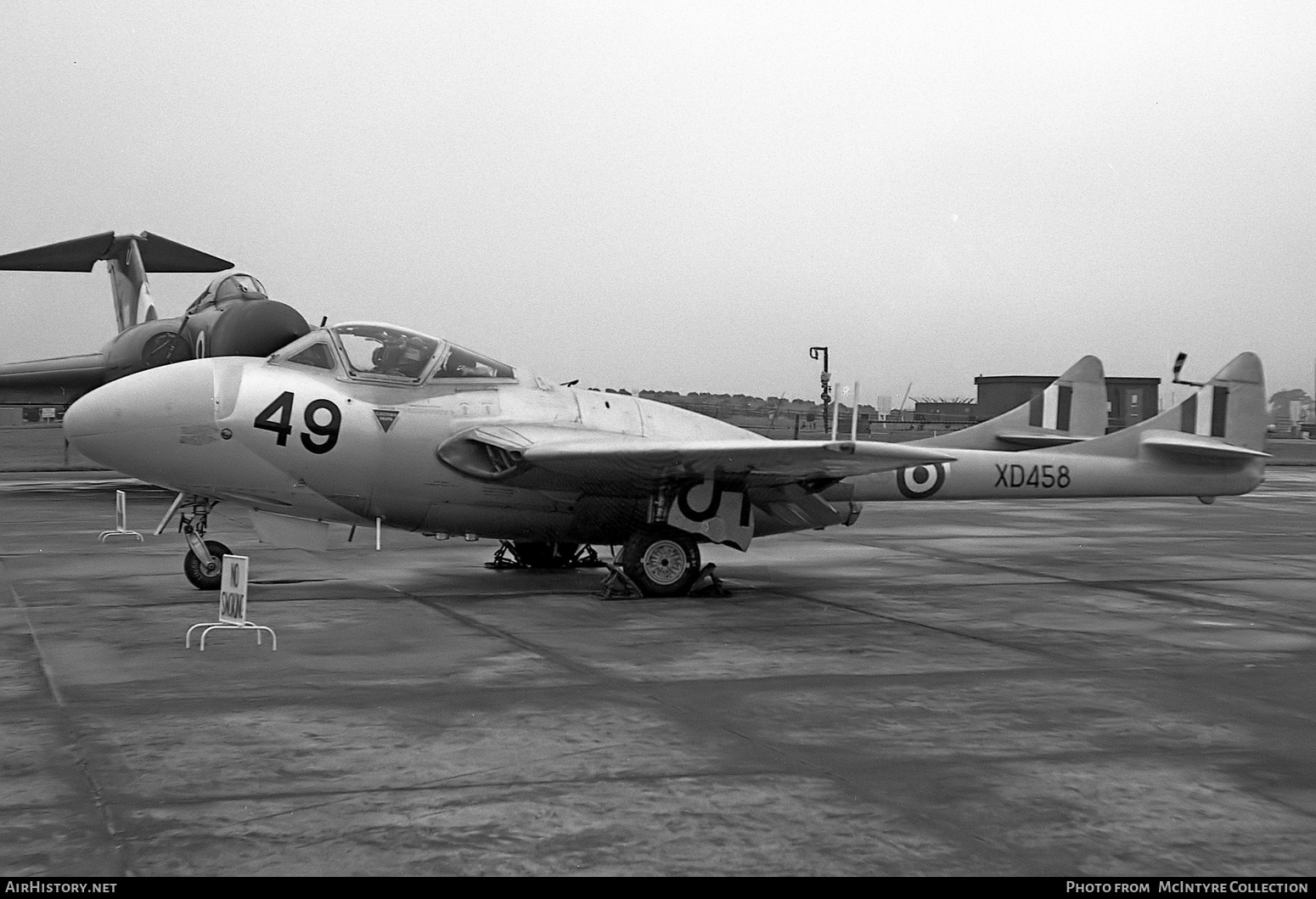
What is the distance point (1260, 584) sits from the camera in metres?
13.7

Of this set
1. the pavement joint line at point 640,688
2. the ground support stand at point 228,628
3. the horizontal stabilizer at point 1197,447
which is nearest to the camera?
the pavement joint line at point 640,688

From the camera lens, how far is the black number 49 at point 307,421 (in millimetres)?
11844

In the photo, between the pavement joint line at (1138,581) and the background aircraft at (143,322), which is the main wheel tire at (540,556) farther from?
the background aircraft at (143,322)

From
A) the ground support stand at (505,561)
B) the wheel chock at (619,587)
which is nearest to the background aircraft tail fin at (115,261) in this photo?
the ground support stand at (505,561)

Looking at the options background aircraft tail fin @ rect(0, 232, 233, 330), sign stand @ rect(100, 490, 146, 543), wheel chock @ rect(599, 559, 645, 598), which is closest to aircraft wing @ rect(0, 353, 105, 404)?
background aircraft tail fin @ rect(0, 232, 233, 330)

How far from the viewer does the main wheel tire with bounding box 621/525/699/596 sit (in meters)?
12.4

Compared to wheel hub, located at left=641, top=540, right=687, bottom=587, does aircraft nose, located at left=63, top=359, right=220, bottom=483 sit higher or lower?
higher

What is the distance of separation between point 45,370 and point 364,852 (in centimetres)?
2937

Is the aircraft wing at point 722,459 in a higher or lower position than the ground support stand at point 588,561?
higher

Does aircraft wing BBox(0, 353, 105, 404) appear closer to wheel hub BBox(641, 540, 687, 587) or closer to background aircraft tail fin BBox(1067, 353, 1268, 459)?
wheel hub BBox(641, 540, 687, 587)

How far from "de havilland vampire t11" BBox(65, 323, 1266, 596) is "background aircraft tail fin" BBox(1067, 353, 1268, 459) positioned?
13.1 feet

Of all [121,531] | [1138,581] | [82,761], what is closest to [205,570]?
[82,761]

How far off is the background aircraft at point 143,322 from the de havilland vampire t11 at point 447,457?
11.9 meters
